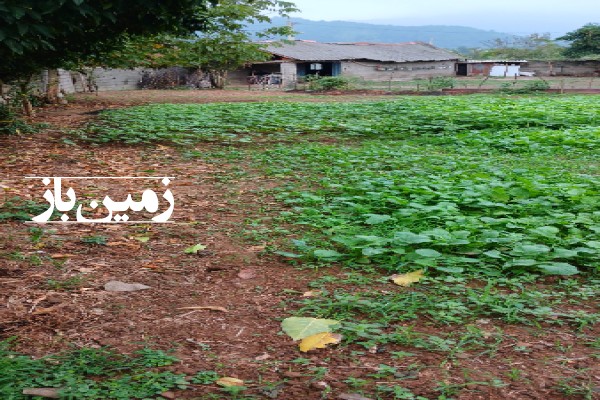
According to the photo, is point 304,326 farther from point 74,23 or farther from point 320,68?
point 320,68

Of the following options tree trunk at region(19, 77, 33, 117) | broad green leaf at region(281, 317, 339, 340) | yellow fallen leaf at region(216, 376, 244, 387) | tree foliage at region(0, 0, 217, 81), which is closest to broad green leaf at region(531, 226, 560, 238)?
broad green leaf at region(281, 317, 339, 340)

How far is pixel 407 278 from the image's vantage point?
3373 millimetres

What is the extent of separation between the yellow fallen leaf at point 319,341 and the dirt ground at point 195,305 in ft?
0.11

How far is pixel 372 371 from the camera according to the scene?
244 centimetres

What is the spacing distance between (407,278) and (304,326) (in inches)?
32.8

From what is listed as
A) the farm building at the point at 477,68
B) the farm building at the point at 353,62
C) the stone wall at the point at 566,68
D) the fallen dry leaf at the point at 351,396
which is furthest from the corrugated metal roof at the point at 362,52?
the fallen dry leaf at the point at 351,396

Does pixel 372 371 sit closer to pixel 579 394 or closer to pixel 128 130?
pixel 579 394

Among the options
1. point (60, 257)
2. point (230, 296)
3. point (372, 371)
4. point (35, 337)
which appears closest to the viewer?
point (372, 371)

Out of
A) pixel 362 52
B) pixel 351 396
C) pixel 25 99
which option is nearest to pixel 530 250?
pixel 351 396

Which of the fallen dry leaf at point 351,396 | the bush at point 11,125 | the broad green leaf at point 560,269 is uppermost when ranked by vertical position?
the bush at point 11,125

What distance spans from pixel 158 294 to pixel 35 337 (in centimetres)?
72

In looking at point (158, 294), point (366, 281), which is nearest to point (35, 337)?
point (158, 294)

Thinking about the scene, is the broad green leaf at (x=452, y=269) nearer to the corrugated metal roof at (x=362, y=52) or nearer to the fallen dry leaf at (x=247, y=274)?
the fallen dry leaf at (x=247, y=274)

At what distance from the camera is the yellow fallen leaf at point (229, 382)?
7.61 ft
